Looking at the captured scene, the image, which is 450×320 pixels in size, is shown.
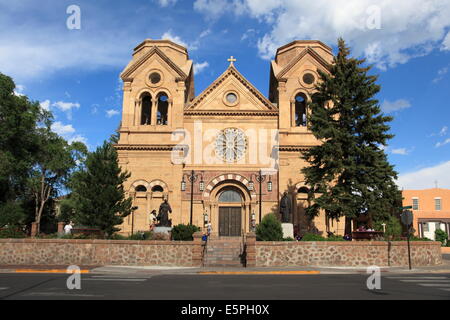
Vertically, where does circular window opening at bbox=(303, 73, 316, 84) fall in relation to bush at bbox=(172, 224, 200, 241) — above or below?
above

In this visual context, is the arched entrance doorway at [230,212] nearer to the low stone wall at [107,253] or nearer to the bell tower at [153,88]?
the bell tower at [153,88]

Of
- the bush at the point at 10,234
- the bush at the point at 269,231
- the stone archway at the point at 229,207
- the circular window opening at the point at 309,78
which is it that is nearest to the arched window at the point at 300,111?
the circular window opening at the point at 309,78

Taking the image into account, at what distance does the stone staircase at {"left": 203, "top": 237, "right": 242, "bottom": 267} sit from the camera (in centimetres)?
2209

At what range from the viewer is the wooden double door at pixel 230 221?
108ft

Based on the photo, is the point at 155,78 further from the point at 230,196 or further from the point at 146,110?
the point at 230,196

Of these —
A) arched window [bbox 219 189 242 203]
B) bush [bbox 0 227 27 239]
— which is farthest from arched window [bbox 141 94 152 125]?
bush [bbox 0 227 27 239]

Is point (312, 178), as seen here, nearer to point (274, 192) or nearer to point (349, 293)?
point (274, 192)

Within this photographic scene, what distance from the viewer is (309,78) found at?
118 ft

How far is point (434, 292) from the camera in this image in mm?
11203

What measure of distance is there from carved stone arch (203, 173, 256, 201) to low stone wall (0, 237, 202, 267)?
11.8 m

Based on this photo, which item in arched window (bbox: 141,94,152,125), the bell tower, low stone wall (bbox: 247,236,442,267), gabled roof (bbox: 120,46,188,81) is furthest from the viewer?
arched window (bbox: 141,94,152,125)

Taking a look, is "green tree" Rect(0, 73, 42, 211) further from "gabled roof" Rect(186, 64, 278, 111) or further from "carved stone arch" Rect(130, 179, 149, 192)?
"gabled roof" Rect(186, 64, 278, 111)
